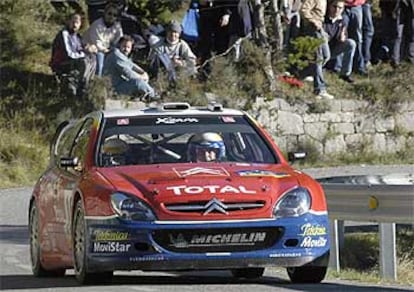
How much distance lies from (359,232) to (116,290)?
23.7ft

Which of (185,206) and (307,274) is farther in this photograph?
(307,274)

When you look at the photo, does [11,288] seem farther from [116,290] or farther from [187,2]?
[187,2]

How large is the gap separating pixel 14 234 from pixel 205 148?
6.48m

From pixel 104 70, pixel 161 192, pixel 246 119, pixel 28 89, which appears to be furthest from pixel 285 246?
pixel 28 89

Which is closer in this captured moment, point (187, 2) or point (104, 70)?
point (104, 70)

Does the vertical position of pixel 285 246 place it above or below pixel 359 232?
above

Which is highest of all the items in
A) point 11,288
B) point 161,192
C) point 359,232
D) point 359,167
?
point 161,192

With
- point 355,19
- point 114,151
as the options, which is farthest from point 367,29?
point 114,151

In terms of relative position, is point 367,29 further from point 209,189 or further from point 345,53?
point 209,189

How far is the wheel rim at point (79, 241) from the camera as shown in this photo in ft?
37.9

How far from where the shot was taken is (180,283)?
12.0 m

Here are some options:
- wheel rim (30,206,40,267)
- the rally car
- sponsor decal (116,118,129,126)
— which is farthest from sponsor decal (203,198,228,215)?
wheel rim (30,206,40,267)

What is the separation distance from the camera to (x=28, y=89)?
91.0 feet

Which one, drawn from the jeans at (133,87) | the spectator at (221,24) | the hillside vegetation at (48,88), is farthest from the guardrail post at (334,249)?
the spectator at (221,24)
